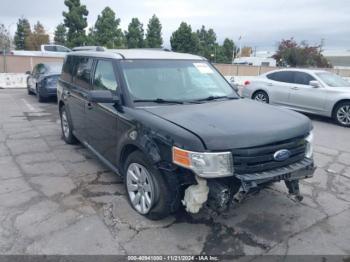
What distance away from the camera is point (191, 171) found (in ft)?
9.31

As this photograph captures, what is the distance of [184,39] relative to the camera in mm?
38531

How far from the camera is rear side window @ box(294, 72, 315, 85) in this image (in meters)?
9.46

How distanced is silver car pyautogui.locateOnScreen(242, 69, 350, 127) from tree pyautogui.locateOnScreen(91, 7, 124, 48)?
81.6 ft

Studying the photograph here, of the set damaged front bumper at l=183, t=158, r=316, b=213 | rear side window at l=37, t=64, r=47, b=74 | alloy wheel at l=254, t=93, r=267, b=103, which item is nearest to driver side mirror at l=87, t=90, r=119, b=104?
damaged front bumper at l=183, t=158, r=316, b=213

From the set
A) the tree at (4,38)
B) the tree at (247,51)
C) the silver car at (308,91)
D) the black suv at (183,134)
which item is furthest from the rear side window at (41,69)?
the tree at (247,51)

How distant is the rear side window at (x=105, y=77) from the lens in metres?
3.94

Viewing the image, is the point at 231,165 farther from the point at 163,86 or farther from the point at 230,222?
the point at 163,86

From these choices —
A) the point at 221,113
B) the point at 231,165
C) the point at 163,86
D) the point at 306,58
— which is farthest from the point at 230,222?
the point at 306,58

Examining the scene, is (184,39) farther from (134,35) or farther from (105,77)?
(105,77)

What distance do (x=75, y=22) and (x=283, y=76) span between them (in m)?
24.8

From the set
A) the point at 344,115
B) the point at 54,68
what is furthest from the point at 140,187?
the point at 54,68

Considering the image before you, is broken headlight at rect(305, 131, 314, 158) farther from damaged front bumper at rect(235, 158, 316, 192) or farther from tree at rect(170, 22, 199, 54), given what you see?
tree at rect(170, 22, 199, 54)

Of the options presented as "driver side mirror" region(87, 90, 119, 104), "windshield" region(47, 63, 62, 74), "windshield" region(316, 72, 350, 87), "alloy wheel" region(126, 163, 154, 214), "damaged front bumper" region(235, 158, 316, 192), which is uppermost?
"windshield" region(47, 63, 62, 74)

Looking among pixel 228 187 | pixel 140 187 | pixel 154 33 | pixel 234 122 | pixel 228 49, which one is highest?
pixel 154 33
